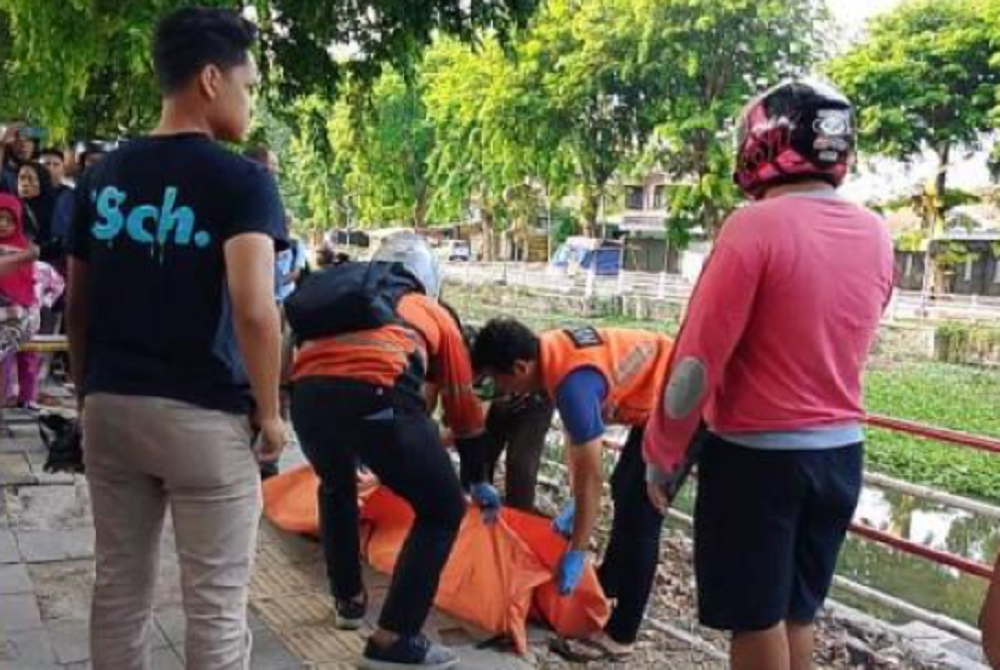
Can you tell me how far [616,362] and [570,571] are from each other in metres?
0.75

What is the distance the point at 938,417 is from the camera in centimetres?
1546

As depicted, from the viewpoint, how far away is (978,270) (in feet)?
98.7

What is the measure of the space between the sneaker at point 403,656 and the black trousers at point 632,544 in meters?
0.72

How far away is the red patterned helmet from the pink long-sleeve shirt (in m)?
0.06

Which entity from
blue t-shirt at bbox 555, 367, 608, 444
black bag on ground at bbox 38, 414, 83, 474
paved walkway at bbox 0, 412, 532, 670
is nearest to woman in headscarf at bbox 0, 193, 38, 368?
black bag on ground at bbox 38, 414, 83, 474

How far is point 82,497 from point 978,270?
3057cm

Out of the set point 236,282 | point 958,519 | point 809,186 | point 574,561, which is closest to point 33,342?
point 574,561

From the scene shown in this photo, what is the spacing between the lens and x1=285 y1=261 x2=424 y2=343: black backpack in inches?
118

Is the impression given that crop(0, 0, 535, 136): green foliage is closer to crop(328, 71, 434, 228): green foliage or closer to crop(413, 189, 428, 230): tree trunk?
crop(328, 71, 434, 228): green foliage

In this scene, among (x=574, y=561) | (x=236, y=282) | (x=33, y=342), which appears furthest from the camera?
(x=33, y=342)

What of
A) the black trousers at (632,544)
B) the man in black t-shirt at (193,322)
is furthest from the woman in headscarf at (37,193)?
the man in black t-shirt at (193,322)

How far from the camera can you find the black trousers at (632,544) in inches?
133

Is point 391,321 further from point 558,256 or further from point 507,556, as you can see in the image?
point 558,256

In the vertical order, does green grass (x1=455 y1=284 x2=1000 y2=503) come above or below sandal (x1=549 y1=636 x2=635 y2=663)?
below
